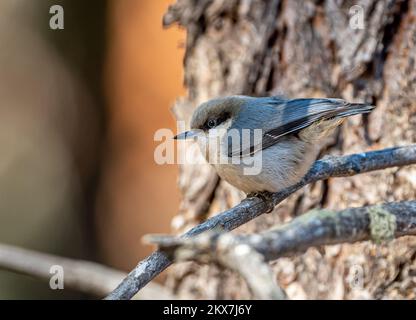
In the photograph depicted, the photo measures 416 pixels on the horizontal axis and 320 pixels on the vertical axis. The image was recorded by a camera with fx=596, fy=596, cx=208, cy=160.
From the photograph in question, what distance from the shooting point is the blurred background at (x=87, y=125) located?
197 inches

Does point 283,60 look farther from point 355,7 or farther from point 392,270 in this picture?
point 392,270

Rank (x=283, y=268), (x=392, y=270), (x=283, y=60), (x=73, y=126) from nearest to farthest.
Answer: (x=392, y=270) < (x=283, y=268) < (x=283, y=60) < (x=73, y=126)

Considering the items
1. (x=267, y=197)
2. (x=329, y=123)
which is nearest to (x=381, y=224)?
(x=267, y=197)

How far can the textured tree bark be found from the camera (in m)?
2.99

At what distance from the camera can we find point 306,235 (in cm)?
142

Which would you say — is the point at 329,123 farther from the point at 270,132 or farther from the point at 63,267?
the point at 63,267

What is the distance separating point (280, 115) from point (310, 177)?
443 mm

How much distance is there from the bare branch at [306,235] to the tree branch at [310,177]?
421mm

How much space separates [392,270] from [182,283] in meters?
1.19

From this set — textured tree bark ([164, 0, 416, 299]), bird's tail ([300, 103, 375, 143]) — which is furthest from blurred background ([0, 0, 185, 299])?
A: bird's tail ([300, 103, 375, 143])

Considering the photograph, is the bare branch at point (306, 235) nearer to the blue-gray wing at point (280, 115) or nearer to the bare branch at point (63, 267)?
the blue-gray wing at point (280, 115)

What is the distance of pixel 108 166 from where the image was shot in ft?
17.1
